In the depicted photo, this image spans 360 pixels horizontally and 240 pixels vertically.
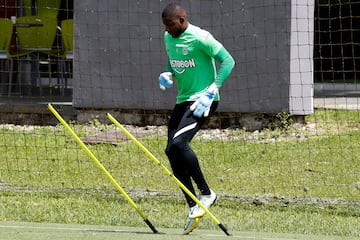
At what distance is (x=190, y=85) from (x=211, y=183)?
9.73ft

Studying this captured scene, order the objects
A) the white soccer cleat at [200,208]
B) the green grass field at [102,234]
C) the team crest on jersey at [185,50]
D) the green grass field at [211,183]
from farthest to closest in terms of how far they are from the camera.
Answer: the green grass field at [211,183], the team crest on jersey at [185,50], the white soccer cleat at [200,208], the green grass field at [102,234]

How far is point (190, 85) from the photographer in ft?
25.3

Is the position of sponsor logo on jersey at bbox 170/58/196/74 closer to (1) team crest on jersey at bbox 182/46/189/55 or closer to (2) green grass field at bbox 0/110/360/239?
(1) team crest on jersey at bbox 182/46/189/55

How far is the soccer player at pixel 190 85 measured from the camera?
298 inches

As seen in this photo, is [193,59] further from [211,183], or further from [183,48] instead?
[211,183]

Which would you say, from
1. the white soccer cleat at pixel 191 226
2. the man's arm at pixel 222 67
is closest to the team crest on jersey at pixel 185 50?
the man's arm at pixel 222 67

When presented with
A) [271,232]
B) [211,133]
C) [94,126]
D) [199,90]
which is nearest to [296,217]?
[271,232]

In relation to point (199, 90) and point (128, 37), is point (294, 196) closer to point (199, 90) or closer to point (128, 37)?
point (199, 90)

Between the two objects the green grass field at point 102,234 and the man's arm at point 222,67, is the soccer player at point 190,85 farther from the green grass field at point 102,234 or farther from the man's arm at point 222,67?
the green grass field at point 102,234

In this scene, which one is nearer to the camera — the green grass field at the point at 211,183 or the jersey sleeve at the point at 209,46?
the jersey sleeve at the point at 209,46

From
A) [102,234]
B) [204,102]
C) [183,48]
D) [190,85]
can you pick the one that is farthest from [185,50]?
[102,234]

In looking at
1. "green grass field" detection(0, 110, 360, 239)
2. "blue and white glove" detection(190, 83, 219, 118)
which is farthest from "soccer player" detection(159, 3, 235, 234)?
"green grass field" detection(0, 110, 360, 239)

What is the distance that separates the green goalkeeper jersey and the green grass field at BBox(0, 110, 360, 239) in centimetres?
120

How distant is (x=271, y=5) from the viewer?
12586 mm
